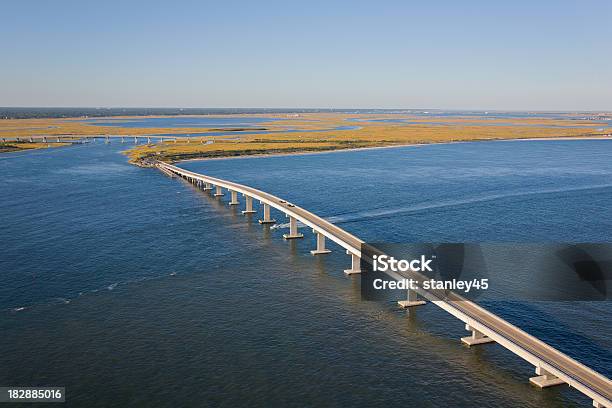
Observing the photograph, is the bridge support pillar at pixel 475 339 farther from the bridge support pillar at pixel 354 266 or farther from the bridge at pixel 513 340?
the bridge support pillar at pixel 354 266

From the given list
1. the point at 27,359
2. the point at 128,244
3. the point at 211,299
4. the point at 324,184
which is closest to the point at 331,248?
the point at 211,299

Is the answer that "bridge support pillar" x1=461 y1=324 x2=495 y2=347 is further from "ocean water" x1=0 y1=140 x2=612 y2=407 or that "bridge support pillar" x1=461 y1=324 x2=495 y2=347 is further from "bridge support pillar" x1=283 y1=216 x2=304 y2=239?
"bridge support pillar" x1=283 y1=216 x2=304 y2=239

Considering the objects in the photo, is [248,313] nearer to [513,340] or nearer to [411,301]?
[411,301]
